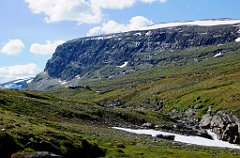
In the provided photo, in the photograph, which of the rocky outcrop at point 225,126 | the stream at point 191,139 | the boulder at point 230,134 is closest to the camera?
the stream at point 191,139

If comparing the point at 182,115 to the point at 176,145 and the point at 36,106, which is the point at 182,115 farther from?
the point at 176,145

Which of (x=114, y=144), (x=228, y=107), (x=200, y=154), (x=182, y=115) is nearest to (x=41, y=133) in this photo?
(x=114, y=144)

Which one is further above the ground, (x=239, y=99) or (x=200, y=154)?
(x=239, y=99)

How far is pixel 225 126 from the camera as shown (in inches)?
4651

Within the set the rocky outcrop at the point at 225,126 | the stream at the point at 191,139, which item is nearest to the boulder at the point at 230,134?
the rocky outcrop at the point at 225,126

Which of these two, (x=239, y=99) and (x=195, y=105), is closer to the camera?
(x=239, y=99)

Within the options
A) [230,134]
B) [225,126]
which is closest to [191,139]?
[230,134]

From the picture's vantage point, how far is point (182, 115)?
16700cm

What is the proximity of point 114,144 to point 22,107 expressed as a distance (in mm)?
36029

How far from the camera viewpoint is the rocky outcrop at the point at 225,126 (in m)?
110

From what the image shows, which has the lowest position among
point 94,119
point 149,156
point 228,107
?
point 149,156

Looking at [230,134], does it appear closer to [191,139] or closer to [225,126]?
[225,126]

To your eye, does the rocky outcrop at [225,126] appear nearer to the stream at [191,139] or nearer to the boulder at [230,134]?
the boulder at [230,134]

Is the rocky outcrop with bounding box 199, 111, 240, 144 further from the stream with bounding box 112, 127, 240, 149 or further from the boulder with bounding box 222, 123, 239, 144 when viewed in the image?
the stream with bounding box 112, 127, 240, 149
